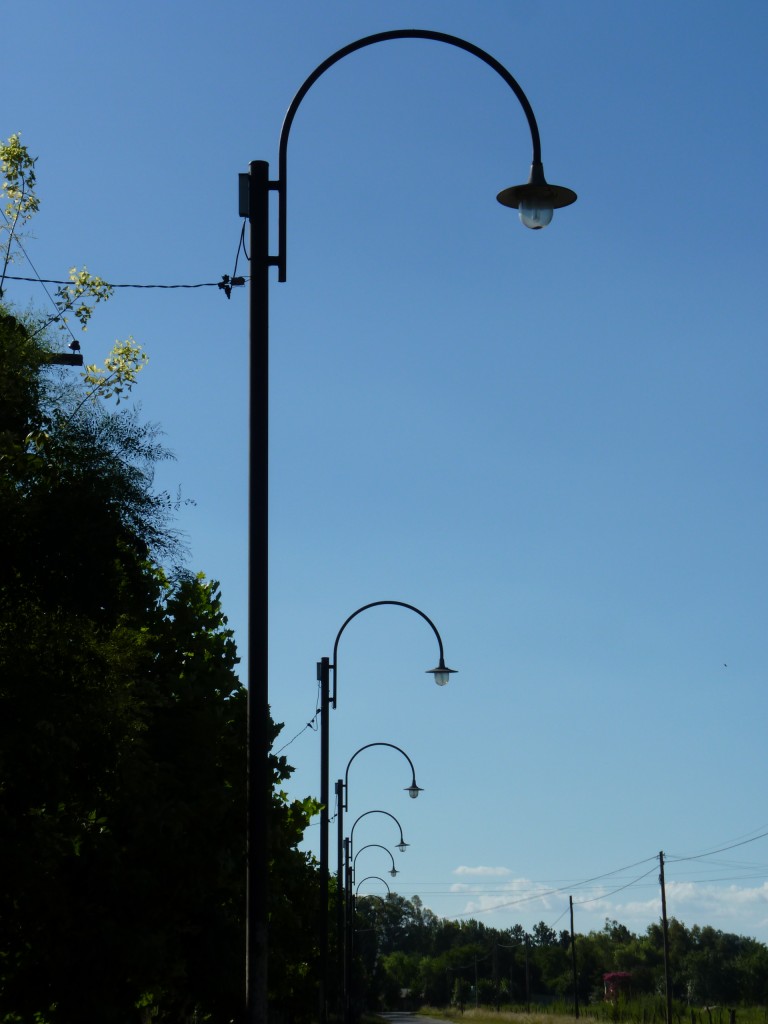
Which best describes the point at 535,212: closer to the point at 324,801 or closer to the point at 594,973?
the point at 324,801

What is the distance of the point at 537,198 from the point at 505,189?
0.92 feet

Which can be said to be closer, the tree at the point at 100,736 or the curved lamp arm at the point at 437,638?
the tree at the point at 100,736

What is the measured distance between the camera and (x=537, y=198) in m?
11.9

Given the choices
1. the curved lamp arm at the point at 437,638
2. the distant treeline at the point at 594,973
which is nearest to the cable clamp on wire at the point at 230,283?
the curved lamp arm at the point at 437,638

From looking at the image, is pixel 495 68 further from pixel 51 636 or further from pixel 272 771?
pixel 272 771

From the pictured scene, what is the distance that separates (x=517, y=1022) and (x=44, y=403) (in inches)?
3528

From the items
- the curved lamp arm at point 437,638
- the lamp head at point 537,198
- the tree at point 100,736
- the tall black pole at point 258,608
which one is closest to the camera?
the tall black pole at point 258,608

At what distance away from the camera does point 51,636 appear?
14906 millimetres

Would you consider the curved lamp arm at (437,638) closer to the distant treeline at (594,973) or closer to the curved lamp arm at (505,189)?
the curved lamp arm at (505,189)

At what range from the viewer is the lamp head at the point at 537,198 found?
1186 cm

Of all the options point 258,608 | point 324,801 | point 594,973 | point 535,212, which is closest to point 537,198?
point 535,212

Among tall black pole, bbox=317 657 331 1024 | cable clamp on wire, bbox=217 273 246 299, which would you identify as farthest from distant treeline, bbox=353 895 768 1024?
cable clamp on wire, bbox=217 273 246 299

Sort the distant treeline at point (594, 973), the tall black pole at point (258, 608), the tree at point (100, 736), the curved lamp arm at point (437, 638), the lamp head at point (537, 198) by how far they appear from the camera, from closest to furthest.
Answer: the tall black pole at point (258, 608) → the lamp head at point (537, 198) → the tree at point (100, 736) → the curved lamp arm at point (437, 638) → the distant treeline at point (594, 973)

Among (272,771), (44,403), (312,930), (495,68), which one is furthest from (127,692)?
(312,930)
